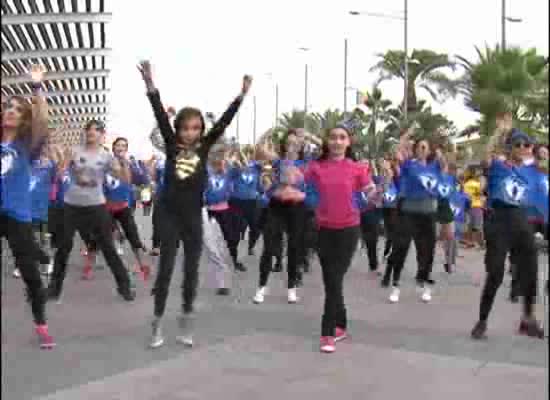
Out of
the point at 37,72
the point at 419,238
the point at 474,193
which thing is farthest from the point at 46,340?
the point at 474,193

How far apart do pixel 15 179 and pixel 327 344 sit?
9.57ft

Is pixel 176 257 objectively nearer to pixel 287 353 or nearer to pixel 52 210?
pixel 287 353

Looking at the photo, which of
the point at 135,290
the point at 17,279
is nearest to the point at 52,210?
the point at 135,290

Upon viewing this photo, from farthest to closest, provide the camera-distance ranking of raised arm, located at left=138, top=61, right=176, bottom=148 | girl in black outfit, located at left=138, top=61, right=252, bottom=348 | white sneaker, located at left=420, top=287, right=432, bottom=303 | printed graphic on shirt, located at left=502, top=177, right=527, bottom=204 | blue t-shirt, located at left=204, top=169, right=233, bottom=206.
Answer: blue t-shirt, located at left=204, top=169, right=233, bottom=206
white sneaker, located at left=420, top=287, right=432, bottom=303
girl in black outfit, located at left=138, top=61, right=252, bottom=348
raised arm, located at left=138, top=61, right=176, bottom=148
printed graphic on shirt, located at left=502, top=177, right=527, bottom=204

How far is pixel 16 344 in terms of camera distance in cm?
175

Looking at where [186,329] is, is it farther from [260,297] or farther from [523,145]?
[523,145]

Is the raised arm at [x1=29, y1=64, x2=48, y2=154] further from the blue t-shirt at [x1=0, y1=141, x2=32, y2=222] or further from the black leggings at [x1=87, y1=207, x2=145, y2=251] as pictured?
the black leggings at [x1=87, y1=207, x2=145, y2=251]

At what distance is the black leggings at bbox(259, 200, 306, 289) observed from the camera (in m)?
7.14

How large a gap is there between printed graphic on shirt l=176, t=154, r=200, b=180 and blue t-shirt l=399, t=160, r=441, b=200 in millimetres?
3189

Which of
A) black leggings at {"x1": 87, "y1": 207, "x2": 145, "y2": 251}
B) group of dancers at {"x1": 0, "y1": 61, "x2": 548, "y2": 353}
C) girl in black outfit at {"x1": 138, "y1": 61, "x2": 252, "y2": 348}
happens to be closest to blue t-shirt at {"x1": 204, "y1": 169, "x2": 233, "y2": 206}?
group of dancers at {"x1": 0, "y1": 61, "x2": 548, "y2": 353}

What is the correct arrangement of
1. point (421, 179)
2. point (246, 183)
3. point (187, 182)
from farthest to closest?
1. point (246, 183)
2. point (421, 179)
3. point (187, 182)

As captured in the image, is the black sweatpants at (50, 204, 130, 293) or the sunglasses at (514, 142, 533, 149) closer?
the sunglasses at (514, 142, 533, 149)

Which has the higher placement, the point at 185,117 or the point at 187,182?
the point at 185,117

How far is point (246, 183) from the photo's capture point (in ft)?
35.3
